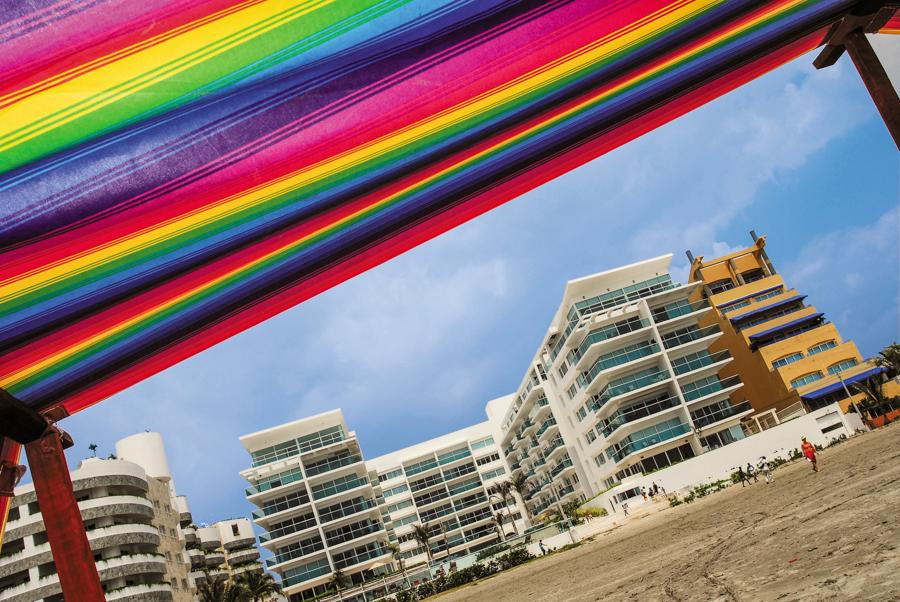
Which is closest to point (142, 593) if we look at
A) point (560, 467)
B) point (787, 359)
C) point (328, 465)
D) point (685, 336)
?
point (328, 465)

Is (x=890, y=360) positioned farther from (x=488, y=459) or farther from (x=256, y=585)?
(x=256, y=585)

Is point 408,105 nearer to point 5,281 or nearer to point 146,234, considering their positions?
point 146,234

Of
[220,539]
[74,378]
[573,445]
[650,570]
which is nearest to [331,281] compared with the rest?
[74,378]

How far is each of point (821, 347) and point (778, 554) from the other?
4190cm

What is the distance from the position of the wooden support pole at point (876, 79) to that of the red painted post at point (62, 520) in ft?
19.4

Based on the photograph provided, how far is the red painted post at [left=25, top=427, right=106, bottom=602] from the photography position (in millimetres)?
4023

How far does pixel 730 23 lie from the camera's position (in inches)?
159

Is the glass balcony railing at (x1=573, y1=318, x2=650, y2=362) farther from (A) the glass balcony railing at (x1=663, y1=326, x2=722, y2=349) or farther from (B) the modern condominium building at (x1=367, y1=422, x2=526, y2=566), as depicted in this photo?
(B) the modern condominium building at (x1=367, y1=422, x2=526, y2=566)

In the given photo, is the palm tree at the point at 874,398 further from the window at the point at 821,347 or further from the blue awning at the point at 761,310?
the blue awning at the point at 761,310

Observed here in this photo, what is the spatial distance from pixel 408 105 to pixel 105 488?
4748cm

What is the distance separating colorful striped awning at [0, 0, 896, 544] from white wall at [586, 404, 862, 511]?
3290 cm

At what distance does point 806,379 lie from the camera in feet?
141

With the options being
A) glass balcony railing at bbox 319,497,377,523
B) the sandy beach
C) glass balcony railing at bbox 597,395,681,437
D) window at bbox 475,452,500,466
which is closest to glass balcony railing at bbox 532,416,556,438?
glass balcony railing at bbox 597,395,681,437

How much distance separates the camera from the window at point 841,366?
43.7 m
